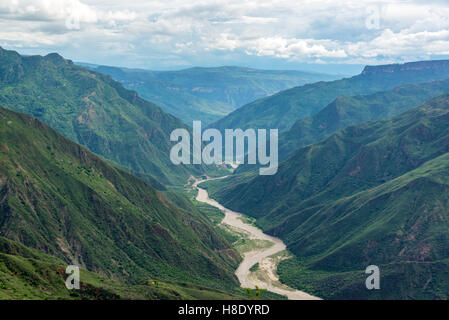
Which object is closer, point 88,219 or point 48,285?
point 48,285

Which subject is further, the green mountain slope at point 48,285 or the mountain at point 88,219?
the mountain at point 88,219

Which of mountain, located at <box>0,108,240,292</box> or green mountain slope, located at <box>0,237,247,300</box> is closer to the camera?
green mountain slope, located at <box>0,237,247,300</box>

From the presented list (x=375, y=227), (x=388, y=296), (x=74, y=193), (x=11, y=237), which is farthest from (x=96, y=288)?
(x=375, y=227)

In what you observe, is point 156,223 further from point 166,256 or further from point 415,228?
point 415,228

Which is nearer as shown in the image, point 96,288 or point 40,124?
point 96,288

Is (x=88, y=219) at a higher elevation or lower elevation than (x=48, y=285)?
higher

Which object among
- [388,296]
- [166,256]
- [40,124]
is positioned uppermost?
[40,124]
